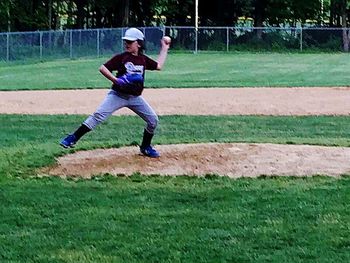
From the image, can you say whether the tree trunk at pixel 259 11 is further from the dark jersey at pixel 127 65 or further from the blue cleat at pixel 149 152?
the dark jersey at pixel 127 65

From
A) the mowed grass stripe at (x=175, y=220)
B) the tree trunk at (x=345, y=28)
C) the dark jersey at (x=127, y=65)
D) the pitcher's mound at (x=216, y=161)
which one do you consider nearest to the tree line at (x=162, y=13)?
the tree trunk at (x=345, y=28)

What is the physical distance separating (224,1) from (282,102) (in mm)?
38873

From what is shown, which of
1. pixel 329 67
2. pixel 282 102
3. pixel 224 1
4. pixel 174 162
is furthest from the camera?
pixel 224 1

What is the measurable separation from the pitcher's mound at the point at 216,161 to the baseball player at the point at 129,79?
1.06 feet

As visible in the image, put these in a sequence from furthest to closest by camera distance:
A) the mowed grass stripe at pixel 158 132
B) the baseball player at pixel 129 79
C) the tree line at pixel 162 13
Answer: the tree line at pixel 162 13, the mowed grass stripe at pixel 158 132, the baseball player at pixel 129 79

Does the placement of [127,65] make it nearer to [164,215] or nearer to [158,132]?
[164,215]

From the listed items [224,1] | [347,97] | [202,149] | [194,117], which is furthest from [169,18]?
Result: [202,149]

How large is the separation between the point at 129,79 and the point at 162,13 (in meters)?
49.7

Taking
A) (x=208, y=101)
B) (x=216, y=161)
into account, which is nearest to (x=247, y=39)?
(x=208, y=101)

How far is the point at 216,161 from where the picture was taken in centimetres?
983

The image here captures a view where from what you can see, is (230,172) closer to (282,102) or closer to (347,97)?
(282,102)

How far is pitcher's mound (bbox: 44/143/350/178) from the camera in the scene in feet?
30.4

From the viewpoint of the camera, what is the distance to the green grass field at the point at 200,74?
25.4m

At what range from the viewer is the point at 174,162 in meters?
9.84
